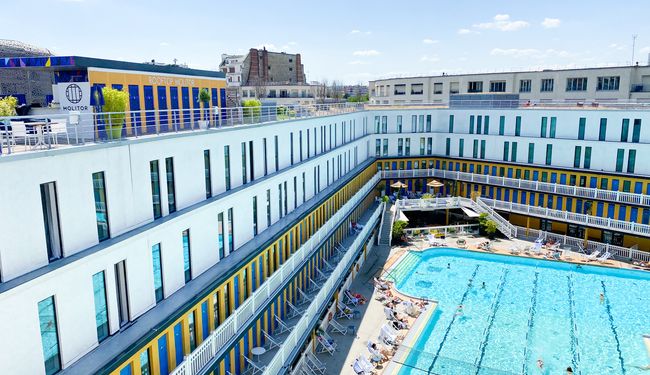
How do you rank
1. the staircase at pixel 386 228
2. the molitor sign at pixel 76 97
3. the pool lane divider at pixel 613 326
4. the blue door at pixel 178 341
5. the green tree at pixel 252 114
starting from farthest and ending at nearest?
1. the staircase at pixel 386 228
2. the pool lane divider at pixel 613 326
3. the green tree at pixel 252 114
4. the molitor sign at pixel 76 97
5. the blue door at pixel 178 341

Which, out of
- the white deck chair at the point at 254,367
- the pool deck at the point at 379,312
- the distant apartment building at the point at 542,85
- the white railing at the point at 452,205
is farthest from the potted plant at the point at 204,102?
the distant apartment building at the point at 542,85

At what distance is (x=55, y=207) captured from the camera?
10.8 metres

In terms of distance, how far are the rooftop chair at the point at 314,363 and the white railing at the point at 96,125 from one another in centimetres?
1166

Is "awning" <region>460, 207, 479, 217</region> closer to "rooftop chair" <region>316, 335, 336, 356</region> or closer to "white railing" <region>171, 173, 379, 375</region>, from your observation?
"white railing" <region>171, 173, 379, 375</region>

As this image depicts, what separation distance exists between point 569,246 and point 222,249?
34.1 meters

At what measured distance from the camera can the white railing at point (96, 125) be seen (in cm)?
1123

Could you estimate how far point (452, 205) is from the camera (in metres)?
44.8

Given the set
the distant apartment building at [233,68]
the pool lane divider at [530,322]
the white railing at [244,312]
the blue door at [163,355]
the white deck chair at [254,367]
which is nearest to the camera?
the blue door at [163,355]

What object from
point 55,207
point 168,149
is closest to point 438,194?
point 168,149

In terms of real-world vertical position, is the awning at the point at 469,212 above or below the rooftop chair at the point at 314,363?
above

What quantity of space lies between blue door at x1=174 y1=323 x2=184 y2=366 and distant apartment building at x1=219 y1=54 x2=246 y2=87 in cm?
7441

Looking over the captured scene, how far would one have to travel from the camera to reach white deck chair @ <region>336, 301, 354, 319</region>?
91.1ft

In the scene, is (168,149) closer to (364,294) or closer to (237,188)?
(237,188)

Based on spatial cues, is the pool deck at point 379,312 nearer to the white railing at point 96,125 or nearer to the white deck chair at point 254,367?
the white deck chair at point 254,367
